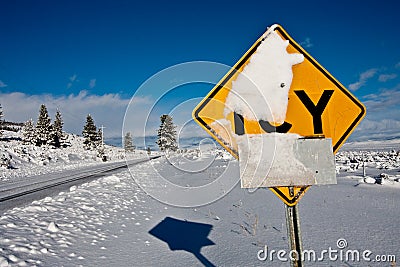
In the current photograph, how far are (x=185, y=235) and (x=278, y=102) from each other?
3.78 metres

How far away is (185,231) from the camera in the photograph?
5086 millimetres

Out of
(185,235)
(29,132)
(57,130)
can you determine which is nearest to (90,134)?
(57,130)

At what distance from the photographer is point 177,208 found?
7.09 meters

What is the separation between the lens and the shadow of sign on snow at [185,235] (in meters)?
4.16

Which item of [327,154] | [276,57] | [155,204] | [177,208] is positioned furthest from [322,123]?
[155,204]

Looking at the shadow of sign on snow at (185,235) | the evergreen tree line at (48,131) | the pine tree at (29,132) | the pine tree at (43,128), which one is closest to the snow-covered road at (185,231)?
the shadow of sign on snow at (185,235)

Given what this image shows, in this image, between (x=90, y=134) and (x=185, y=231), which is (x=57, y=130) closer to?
(x=90, y=134)

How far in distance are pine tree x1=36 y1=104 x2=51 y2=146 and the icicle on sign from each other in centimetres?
5075

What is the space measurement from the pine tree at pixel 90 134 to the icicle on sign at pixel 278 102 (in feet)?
172

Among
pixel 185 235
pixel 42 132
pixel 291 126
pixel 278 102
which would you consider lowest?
pixel 185 235

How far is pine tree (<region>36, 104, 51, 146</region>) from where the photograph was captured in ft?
147

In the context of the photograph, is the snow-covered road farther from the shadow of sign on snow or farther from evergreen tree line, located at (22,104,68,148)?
evergreen tree line, located at (22,104,68,148)

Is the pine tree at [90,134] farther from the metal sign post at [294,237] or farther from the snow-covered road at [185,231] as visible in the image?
the metal sign post at [294,237]

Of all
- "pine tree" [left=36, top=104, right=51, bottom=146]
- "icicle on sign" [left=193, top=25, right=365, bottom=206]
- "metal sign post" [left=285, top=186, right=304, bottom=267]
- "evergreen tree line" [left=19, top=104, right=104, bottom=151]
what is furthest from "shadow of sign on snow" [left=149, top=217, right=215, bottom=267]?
"pine tree" [left=36, top=104, right=51, bottom=146]
